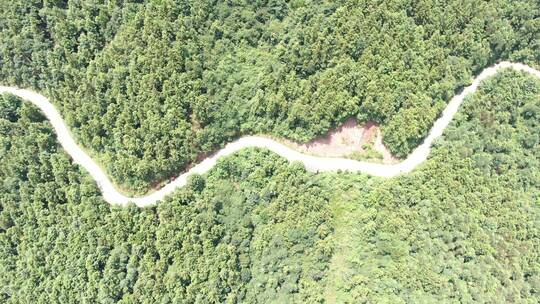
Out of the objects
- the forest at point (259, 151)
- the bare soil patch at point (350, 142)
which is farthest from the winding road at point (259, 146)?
the forest at point (259, 151)

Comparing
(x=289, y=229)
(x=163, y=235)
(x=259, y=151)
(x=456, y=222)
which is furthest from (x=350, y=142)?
(x=163, y=235)

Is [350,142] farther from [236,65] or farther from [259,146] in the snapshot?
[236,65]

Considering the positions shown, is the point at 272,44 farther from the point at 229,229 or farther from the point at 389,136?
the point at 229,229

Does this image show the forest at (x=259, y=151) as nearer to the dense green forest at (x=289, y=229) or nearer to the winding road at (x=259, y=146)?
the dense green forest at (x=289, y=229)

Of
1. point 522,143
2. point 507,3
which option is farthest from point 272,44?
point 522,143

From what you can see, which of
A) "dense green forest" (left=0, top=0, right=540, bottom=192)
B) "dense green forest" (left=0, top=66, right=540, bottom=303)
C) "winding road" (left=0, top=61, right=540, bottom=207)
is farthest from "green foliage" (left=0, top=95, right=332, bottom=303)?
"dense green forest" (left=0, top=0, right=540, bottom=192)

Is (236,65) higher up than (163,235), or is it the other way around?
(236,65)
